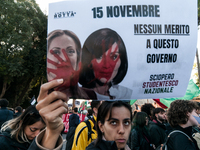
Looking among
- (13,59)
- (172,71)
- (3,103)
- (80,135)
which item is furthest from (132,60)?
(13,59)

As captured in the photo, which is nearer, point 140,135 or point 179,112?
point 179,112

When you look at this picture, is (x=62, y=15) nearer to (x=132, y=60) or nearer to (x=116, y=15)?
(x=116, y=15)

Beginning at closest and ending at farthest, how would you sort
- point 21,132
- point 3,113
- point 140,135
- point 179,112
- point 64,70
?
point 64,70, point 21,132, point 179,112, point 140,135, point 3,113

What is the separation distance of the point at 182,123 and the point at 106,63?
1.77 meters

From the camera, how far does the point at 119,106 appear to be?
1.86m

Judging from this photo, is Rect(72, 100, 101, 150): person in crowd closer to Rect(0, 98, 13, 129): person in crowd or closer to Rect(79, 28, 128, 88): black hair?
Rect(79, 28, 128, 88): black hair

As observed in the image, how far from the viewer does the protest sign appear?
157cm

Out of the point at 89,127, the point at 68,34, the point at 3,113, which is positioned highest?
the point at 68,34

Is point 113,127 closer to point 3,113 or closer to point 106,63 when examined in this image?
point 106,63

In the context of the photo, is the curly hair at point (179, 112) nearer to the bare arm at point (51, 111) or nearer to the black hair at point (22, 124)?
the black hair at point (22, 124)

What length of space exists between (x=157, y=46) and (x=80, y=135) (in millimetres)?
1840

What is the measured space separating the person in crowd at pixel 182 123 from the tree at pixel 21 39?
1551 centimetres

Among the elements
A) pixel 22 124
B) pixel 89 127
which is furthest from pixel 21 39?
pixel 22 124

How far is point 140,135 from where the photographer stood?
4.44 metres
